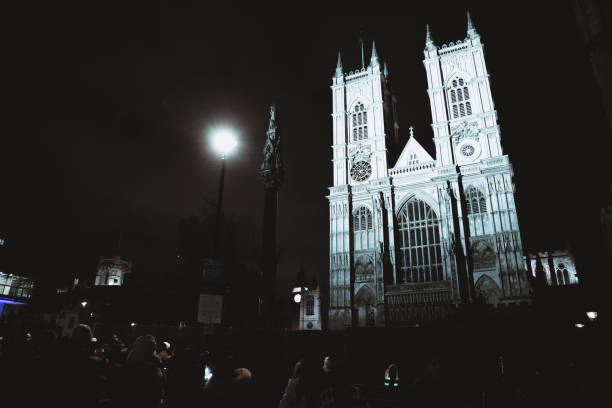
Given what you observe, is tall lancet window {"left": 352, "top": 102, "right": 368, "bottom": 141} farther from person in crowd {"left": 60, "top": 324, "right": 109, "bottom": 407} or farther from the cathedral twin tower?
person in crowd {"left": 60, "top": 324, "right": 109, "bottom": 407}

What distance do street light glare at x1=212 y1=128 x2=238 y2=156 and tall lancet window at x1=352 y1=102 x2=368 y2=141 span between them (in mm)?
31639

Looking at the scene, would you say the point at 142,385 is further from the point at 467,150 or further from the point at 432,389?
the point at 467,150

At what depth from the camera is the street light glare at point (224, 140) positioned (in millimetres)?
Result: 8867

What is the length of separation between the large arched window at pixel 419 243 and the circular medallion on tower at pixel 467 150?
20.4ft

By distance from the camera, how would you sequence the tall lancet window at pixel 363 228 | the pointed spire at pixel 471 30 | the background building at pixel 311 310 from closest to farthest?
the tall lancet window at pixel 363 228 < the pointed spire at pixel 471 30 < the background building at pixel 311 310

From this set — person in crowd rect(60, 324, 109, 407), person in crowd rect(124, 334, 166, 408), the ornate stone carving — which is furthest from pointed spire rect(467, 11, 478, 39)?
person in crowd rect(60, 324, 109, 407)

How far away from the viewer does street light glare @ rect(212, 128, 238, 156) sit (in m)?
8.87

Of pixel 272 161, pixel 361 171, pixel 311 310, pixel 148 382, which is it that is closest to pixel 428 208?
pixel 361 171

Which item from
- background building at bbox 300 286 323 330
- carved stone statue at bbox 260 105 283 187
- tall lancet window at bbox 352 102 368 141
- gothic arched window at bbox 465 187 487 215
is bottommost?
background building at bbox 300 286 323 330

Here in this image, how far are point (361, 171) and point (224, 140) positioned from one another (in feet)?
97.8

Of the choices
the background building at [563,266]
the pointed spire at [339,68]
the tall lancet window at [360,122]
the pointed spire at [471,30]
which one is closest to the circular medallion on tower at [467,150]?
the tall lancet window at [360,122]

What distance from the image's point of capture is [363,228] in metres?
35.1

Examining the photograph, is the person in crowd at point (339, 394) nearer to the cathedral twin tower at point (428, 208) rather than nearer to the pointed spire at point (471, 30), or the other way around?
the cathedral twin tower at point (428, 208)

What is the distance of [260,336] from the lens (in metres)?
9.62
